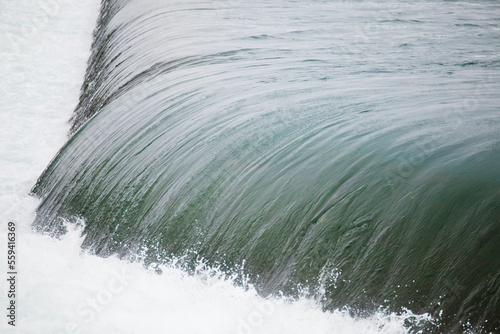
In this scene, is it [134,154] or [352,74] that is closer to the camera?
[134,154]

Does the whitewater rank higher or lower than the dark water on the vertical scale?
lower

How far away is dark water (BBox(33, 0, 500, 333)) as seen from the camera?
3639mm

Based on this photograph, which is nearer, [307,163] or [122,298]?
[122,298]

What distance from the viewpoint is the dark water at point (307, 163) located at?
11.9 ft

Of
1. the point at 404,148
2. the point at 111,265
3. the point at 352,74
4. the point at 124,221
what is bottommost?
the point at 111,265

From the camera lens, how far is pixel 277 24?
24.1 ft

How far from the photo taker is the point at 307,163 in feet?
14.3

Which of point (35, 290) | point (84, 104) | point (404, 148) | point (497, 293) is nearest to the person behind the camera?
point (497, 293)

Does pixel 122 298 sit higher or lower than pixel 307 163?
lower

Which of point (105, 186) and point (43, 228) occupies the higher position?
point (105, 186)

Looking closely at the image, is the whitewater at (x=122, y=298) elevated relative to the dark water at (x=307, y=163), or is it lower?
lower

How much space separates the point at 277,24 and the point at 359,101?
102 inches

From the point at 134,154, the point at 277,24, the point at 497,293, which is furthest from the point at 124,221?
the point at 277,24

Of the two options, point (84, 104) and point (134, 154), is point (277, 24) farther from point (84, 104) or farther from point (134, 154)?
point (134, 154)
